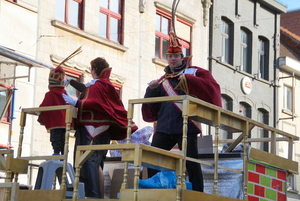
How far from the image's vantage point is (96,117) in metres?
7.75

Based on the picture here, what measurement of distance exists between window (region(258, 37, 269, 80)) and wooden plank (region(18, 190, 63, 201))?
67.9ft

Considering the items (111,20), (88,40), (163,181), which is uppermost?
(111,20)

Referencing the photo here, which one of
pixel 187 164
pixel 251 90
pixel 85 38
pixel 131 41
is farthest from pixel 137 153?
pixel 251 90

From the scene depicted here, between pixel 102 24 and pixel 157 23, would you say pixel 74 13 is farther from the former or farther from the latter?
pixel 157 23

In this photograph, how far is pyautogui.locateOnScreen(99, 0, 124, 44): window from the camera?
1900 cm

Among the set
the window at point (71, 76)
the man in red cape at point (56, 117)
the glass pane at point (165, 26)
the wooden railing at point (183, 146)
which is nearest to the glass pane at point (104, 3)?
the window at point (71, 76)

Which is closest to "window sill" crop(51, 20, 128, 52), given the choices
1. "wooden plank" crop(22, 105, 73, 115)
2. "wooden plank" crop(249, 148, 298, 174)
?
"wooden plank" crop(22, 105, 73, 115)

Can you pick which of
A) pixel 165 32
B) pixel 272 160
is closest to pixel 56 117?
pixel 272 160

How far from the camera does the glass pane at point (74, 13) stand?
1783 centimetres

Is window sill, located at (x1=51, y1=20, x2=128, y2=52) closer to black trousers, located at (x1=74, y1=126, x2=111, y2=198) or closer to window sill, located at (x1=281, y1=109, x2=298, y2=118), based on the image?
black trousers, located at (x1=74, y1=126, x2=111, y2=198)

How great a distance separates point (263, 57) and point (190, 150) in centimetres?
2045

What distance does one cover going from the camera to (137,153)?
243 inches

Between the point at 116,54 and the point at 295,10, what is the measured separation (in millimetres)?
17518

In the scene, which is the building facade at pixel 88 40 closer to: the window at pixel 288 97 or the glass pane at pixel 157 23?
the glass pane at pixel 157 23
